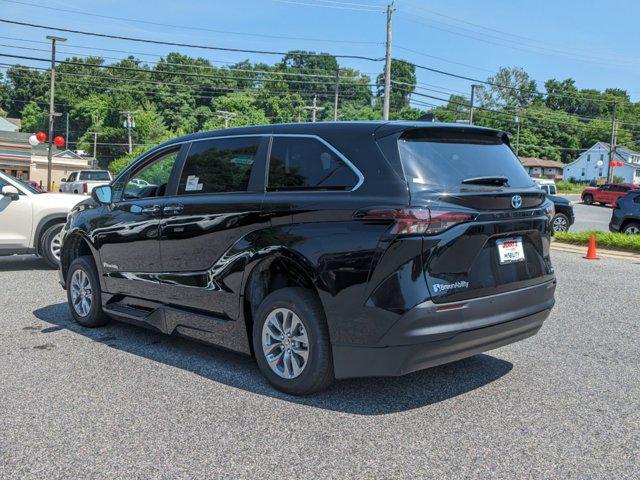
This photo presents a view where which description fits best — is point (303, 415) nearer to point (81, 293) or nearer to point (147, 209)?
point (147, 209)

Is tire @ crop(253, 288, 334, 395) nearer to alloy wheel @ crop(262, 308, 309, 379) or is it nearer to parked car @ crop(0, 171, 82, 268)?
alloy wheel @ crop(262, 308, 309, 379)

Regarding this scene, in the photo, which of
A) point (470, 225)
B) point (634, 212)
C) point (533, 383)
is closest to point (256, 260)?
point (470, 225)

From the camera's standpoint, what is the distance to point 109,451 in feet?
11.5

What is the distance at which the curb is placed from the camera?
13.6 meters

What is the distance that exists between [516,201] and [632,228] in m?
15.1

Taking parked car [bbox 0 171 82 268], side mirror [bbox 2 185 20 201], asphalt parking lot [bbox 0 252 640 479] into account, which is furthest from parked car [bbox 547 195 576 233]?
side mirror [bbox 2 185 20 201]

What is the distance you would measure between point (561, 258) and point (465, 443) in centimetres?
1033

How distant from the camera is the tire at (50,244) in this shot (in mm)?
10273

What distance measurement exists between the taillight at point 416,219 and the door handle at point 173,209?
2.05m

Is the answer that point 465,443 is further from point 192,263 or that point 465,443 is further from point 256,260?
point 192,263

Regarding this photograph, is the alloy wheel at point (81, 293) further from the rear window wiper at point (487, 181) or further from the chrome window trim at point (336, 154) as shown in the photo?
the rear window wiper at point (487, 181)

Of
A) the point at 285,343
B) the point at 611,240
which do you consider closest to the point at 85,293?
the point at 285,343

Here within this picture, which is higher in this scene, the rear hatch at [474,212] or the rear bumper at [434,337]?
the rear hatch at [474,212]

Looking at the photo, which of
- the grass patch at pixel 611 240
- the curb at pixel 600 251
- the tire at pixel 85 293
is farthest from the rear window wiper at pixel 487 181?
the grass patch at pixel 611 240
